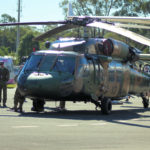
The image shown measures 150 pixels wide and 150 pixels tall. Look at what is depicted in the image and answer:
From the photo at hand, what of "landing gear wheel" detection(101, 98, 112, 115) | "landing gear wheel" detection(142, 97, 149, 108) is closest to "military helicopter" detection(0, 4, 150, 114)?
"landing gear wheel" detection(101, 98, 112, 115)

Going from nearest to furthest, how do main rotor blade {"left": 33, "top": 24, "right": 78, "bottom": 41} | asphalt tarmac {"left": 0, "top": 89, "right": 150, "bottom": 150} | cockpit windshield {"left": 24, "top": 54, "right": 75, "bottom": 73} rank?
asphalt tarmac {"left": 0, "top": 89, "right": 150, "bottom": 150}
cockpit windshield {"left": 24, "top": 54, "right": 75, "bottom": 73}
main rotor blade {"left": 33, "top": 24, "right": 78, "bottom": 41}

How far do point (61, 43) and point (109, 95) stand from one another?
2.64 meters

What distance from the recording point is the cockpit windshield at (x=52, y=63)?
51.1 ft

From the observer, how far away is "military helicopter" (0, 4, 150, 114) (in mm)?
15117

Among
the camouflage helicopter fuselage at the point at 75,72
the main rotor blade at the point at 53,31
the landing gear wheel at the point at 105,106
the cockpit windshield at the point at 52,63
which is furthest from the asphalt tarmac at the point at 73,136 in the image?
the main rotor blade at the point at 53,31

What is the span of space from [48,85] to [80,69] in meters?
1.40

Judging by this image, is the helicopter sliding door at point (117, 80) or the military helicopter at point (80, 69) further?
the helicopter sliding door at point (117, 80)

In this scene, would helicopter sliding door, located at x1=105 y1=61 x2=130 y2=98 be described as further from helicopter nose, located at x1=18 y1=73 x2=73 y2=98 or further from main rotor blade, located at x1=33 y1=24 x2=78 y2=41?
helicopter nose, located at x1=18 y1=73 x2=73 y2=98

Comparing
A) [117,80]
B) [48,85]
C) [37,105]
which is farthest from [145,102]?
[48,85]

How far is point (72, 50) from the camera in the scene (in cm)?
1678

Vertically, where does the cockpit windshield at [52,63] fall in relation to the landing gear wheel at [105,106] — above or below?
above

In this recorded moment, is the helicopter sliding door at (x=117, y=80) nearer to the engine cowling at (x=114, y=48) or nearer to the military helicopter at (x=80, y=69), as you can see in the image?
the military helicopter at (x=80, y=69)

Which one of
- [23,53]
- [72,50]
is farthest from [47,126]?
[23,53]

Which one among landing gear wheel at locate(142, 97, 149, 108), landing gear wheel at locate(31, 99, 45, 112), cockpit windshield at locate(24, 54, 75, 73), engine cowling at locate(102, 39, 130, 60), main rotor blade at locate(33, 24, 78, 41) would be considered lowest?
landing gear wheel at locate(142, 97, 149, 108)
